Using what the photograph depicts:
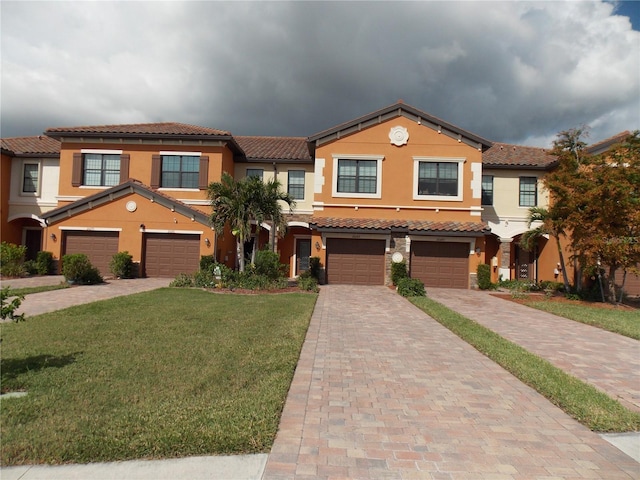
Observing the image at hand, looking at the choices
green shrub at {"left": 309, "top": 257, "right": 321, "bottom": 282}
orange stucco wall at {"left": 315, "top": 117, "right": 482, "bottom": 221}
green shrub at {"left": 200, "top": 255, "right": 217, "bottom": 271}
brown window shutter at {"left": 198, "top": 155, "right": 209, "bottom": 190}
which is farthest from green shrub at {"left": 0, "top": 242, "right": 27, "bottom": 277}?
orange stucco wall at {"left": 315, "top": 117, "right": 482, "bottom": 221}

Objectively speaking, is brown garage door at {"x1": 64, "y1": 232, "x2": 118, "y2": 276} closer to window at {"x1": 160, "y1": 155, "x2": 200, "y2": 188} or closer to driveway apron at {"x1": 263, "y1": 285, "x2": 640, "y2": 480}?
window at {"x1": 160, "y1": 155, "x2": 200, "y2": 188}

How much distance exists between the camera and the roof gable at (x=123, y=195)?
61.1 ft

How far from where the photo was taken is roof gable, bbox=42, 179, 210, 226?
1861cm

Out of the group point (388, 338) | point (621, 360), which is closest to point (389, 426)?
point (388, 338)

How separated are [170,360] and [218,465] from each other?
292 cm

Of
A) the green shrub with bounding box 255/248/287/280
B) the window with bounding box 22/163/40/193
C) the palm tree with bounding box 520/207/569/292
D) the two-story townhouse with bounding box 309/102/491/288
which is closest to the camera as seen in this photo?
the palm tree with bounding box 520/207/569/292

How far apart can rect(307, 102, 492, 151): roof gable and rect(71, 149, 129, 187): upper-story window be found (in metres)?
10.6

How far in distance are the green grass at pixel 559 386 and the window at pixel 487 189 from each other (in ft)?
48.0

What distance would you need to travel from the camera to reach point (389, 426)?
4059 mm

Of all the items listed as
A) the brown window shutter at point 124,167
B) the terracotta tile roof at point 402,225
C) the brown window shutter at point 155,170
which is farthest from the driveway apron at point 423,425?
the brown window shutter at point 124,167

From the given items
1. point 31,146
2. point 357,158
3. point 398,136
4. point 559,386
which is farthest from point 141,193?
point 559,386

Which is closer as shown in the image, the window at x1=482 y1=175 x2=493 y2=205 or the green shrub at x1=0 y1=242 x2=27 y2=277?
the green shrub at x1=0 y1=242 x2=27 y2=277

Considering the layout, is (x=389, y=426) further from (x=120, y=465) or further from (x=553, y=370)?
(x=553, y=370)

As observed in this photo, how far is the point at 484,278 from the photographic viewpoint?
18781 mm
